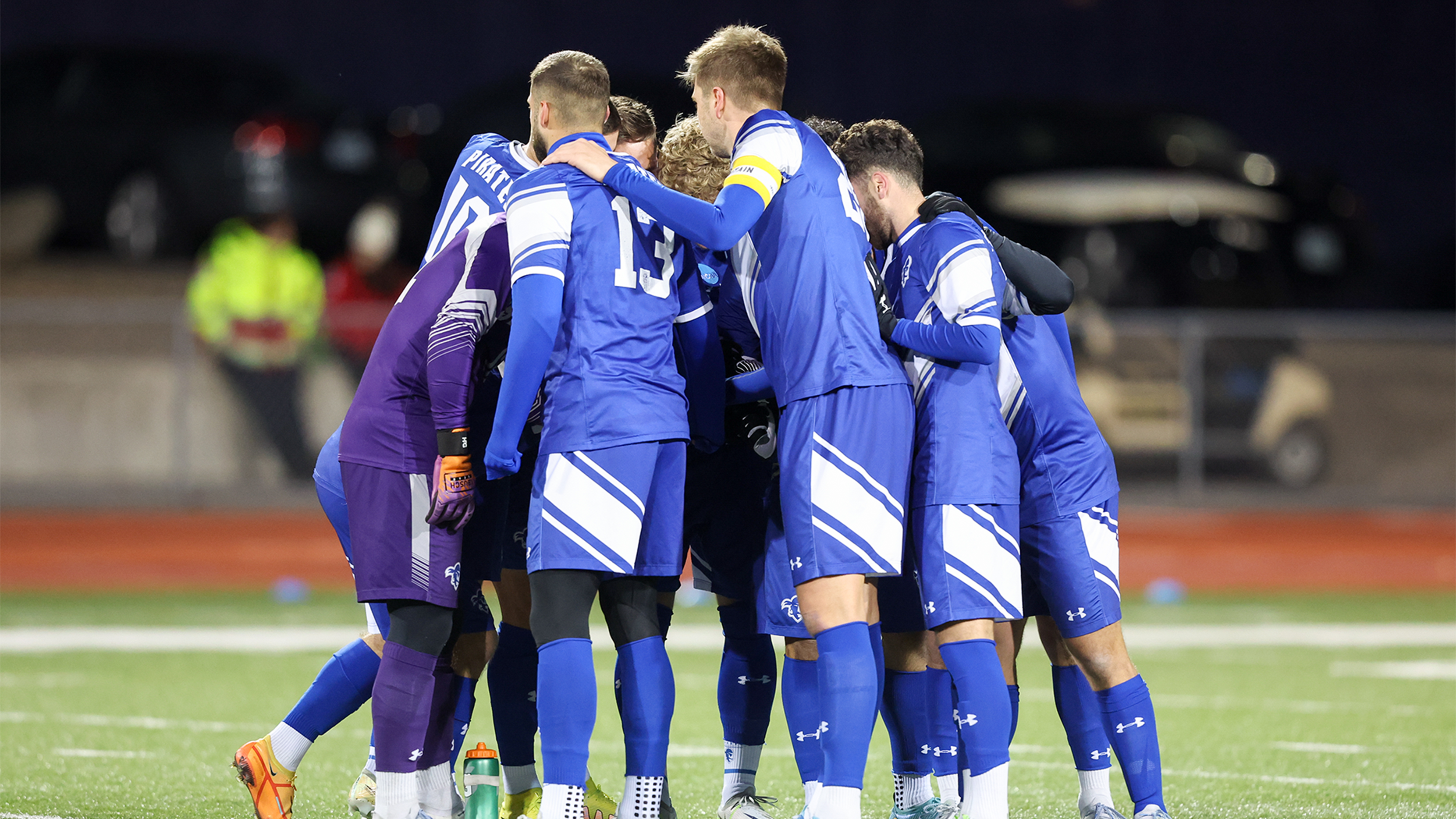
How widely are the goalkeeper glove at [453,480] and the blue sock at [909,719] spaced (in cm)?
147

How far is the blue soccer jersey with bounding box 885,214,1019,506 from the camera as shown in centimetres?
489

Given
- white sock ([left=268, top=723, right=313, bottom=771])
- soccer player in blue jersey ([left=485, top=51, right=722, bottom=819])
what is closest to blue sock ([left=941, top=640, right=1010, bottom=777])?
soccer player in blue jersey ([left=485, top=51, right=722, bottom=819])

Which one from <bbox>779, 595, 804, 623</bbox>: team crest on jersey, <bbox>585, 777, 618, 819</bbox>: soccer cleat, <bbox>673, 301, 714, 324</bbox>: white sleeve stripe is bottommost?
<bbox>585, 777, 618, 819</bbox>: soccer cleat

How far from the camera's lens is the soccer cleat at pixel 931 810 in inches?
202

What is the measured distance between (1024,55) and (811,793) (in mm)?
18622

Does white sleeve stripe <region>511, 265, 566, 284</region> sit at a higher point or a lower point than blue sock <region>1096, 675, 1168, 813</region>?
higher

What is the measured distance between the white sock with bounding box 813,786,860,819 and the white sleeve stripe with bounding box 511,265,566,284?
5.25 feet

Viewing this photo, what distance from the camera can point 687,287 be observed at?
5059 mm

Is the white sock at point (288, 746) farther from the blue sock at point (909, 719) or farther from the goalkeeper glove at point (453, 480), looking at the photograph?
the blue sock at point (909, 719)

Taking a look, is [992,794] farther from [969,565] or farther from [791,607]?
[791,607]

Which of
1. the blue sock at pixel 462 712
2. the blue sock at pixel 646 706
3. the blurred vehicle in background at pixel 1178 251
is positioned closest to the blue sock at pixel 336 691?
the blue sock at pixel 462 712

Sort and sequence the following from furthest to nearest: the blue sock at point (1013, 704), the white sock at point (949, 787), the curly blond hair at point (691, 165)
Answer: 1. the curly blond hair at point (691, 165)
2. the white sock at point (949, 787)
3. the blue sock at point (1013, 704)

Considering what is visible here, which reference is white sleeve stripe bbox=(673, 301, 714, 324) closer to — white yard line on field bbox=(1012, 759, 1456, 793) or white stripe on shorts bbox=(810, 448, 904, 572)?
white stripe on shorts bbox=(810, 448, 904, 572)

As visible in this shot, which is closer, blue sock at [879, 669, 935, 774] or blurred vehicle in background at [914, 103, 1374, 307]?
blue sock at [879, 669, 935, 774]
